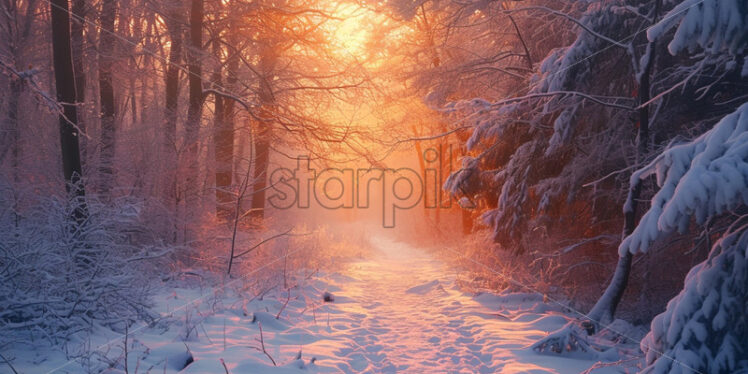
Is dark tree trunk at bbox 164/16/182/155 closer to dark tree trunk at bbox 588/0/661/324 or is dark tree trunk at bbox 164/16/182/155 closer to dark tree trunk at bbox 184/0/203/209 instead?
dark tree trunk at bbox 184/0/203/209

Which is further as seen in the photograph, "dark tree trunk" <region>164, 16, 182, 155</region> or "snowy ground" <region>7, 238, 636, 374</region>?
"dark tree trunk" <region>164, 16, 182, 155</region>

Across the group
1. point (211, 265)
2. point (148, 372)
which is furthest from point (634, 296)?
point (211, 265)

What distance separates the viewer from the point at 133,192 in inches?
360

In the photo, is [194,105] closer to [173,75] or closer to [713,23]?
[173,75]

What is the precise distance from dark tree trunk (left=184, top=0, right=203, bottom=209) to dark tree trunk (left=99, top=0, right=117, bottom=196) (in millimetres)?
1612

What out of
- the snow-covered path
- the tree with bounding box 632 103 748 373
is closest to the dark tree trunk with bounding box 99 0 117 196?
the snow-covered path

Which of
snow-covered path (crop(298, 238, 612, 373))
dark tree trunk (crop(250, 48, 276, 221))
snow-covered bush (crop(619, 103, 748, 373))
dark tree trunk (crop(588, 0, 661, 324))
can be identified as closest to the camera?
snow-covered bush (crop(619, 103, 748, 373))

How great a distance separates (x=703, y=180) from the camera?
8.66 feet

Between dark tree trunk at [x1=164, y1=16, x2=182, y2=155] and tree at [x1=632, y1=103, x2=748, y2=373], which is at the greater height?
dark tree trunk at [x1=164, y1=16, x2=182, y2=155]

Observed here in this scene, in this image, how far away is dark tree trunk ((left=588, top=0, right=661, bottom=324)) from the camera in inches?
220

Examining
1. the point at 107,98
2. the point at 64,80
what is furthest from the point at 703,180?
the point at 107,98

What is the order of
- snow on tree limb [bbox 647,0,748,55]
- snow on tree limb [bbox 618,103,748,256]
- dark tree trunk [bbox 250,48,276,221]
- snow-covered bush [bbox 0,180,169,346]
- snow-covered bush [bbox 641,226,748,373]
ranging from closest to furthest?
1. snow on tree limb [bbox 618,103,748,256]
2. snow-covered bush [bbox 641,226,748,373]
3. snow on tree limb [bbox 647,0,748,55]
4. snow-covered bush [bbox 0,180,169,346]
5. dark tree trunk [bbox 250,48,276,221]

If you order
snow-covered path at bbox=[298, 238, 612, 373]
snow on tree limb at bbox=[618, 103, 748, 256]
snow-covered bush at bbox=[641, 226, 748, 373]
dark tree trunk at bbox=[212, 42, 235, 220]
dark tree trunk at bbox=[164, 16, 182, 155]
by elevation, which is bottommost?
snow-covered path at bbox=[298, 238, 612, 373]

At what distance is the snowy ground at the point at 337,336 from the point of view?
13.2ft
